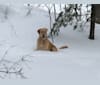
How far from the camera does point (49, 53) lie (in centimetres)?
443

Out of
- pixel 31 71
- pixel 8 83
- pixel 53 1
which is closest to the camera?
pixel 53 1

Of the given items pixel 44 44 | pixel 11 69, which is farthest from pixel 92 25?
pixel 11 69

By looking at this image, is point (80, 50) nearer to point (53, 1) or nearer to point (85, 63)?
point (85, 63)

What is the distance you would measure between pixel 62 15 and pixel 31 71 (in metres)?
2.06

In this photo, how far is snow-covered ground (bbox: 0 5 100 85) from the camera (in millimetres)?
3273

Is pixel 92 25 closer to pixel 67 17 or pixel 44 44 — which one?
pixel 67 17

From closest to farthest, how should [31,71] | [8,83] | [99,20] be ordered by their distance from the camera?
1. [8,83]
2. [31,71]
3. [99,20]

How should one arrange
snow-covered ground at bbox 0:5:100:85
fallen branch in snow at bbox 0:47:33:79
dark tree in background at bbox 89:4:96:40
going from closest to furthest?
fallen branch in snow at bbox 0:47:33:79 → snow-covered ground at bbox 0:5:100:85 → dark tree in background at bbox 89:4:96:40

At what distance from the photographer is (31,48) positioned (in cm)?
470

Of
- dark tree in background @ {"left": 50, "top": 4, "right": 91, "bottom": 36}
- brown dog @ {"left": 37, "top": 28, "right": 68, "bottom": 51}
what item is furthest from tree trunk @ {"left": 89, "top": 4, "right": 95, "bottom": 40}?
brown dog @ {"left": 37, "top": 28, "right": 68, "bottom": 51}

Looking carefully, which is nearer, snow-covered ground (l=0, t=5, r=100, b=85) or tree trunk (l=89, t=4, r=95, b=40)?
snow-covered ground (l=0, t=5, r=100, b=85)

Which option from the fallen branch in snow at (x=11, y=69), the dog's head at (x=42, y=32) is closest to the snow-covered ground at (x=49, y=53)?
the fallen branch in snow at (x=11, y=69)

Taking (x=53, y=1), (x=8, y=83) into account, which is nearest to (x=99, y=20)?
(x=8, y=83)

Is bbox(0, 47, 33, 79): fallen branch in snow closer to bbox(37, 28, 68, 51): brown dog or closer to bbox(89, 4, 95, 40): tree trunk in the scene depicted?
bbox(37, 28, 68, 51): brown dog
